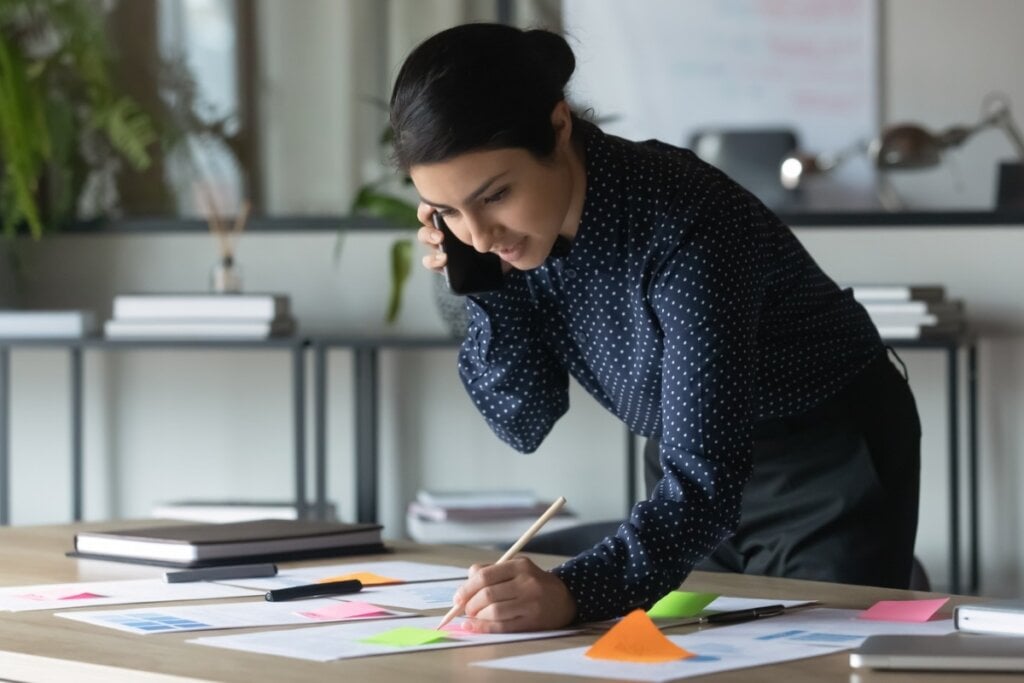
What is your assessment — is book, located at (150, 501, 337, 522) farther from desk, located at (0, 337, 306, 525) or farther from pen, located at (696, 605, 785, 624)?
pen, located at (696, 605, 785, 624)

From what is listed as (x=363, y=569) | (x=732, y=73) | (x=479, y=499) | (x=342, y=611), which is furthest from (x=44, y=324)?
(x=342, y=611)

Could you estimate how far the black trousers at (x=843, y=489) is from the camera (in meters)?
1.78

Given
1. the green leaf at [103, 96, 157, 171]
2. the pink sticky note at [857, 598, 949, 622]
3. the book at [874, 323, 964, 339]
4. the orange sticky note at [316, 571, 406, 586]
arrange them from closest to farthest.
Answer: the pink sticky note at [857, 598, 949, 622] → the orange sticky note at [316, 571, 406, 586] → the book at [874, 323, 964, 339] → the green leaf at [103, 96, 157, 171]

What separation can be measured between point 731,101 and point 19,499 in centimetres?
196

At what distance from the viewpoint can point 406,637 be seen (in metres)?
1.25

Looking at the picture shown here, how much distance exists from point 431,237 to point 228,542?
399mm

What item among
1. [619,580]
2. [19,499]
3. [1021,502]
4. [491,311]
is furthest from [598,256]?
[19,499]

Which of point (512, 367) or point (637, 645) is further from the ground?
point (512, 367)

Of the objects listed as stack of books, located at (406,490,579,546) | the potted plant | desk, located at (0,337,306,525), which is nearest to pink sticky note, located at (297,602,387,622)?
stack of books, located at (406,490,579,546)

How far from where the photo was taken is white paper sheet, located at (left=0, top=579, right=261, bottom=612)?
1.46m

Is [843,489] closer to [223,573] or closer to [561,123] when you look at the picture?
[561,123]

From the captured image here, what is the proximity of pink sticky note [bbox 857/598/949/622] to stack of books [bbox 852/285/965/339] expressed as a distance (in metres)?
1.69

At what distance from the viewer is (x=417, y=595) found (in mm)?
1496

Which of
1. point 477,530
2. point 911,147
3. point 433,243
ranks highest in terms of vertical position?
point 911,147
